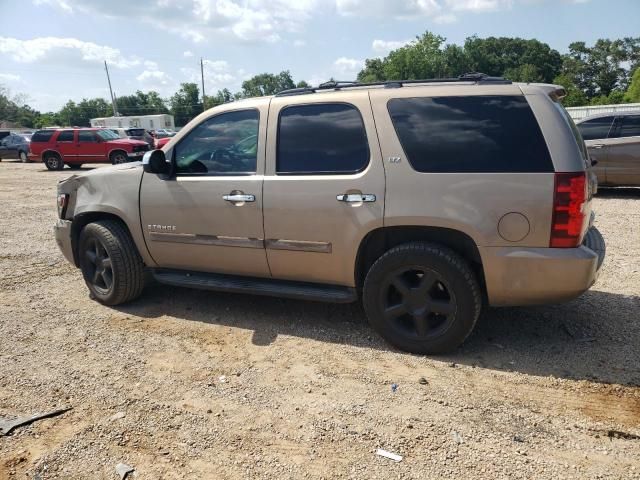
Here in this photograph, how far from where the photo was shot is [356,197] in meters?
3.57

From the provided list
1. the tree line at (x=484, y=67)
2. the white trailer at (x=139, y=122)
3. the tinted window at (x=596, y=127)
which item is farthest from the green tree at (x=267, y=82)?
the tinted window at (x=596, y=127)

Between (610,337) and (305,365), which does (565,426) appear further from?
(305,365)

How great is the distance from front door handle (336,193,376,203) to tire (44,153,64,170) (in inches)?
803

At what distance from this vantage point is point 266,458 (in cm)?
257

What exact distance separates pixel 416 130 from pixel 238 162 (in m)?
1.49

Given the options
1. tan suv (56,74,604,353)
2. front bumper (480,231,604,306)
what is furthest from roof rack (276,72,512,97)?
front bumper (480,231,604,306)

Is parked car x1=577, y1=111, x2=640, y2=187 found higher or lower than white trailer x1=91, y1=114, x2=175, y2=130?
lower

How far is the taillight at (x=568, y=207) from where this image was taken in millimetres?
3096

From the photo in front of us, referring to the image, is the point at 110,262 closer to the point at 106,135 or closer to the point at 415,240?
the point at 415,240

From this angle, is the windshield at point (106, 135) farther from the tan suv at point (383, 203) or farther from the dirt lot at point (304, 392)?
the tan suv at point (383, 203)

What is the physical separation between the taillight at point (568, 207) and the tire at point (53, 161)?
21543 millimetres

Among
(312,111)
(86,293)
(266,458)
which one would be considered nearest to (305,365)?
(266,458)

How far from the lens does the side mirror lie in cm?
415

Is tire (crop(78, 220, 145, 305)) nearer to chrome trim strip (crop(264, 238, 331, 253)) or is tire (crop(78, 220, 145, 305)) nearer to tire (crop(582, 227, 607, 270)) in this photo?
chrome trim strip (crop(264, 238, 331, 253))
